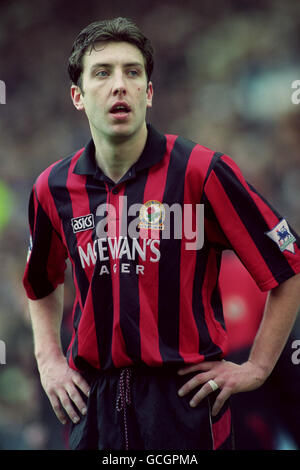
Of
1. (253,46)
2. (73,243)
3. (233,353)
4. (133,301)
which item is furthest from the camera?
(253,46)

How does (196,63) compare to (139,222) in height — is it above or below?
above

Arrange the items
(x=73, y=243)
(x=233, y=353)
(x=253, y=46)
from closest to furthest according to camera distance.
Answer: (x=73, y=243)
(x=233, y=353)
(x=253, y=46)

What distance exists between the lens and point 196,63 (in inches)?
146

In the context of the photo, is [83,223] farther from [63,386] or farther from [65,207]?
[63,386]

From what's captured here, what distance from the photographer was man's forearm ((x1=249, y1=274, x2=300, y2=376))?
150 centimetres

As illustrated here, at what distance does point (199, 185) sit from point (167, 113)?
2362 millimetres

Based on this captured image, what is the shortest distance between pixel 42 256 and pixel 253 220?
668 millimetres

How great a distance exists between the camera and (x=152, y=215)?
1.48 meters

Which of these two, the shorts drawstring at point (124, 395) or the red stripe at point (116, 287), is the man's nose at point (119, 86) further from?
the shorts drawstring at point (124, 395)

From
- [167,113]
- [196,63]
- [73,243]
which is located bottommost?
[73,243]

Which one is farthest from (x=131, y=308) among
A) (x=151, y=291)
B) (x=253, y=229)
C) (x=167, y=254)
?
(x=253, y=229)

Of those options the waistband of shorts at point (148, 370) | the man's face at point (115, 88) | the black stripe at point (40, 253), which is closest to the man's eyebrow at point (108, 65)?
the man's face at point (115, 88)

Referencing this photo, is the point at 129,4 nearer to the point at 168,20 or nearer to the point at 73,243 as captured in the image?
the point at 168,20
